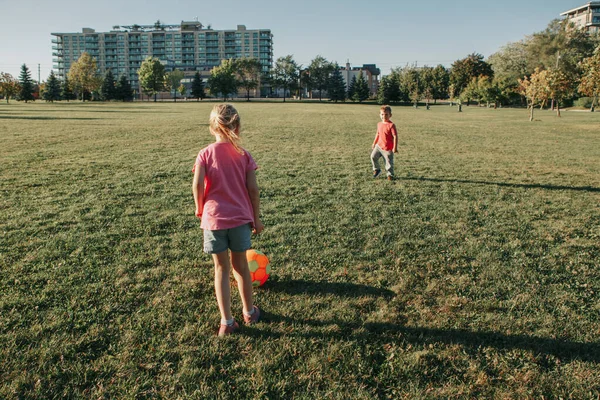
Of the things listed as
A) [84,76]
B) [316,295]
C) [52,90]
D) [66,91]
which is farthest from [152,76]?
[316,295]

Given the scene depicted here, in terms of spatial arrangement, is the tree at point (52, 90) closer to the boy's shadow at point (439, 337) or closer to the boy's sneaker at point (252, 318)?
the boy's sneaker at point (252, 318)

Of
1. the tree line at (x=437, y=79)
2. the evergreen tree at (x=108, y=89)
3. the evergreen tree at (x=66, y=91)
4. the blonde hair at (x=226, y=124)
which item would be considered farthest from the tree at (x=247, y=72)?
the blonde hair at (x=226, y=124)

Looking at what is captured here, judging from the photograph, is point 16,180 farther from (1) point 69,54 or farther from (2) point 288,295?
(1) point 69,54

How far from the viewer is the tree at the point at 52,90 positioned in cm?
7380

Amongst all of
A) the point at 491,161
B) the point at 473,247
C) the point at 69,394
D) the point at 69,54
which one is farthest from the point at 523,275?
the point at 69,54

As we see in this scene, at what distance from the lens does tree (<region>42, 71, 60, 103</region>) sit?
242 ft

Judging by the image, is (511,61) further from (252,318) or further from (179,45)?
(179,45)

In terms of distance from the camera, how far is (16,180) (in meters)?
8.85

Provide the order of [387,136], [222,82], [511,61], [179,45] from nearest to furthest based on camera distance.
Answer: [387,136] → [511,61] → [222,82] → [179,45]

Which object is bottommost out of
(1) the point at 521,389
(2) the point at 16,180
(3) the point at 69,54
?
(1) the point at 521,389

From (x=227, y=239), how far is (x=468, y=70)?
8274cm

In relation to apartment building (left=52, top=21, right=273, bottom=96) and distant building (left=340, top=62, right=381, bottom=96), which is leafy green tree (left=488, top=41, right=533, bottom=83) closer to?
distant building (left=340, top=62, right=381, bottom=96)

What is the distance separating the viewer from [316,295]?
4086 millimetres

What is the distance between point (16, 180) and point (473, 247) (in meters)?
9.10
